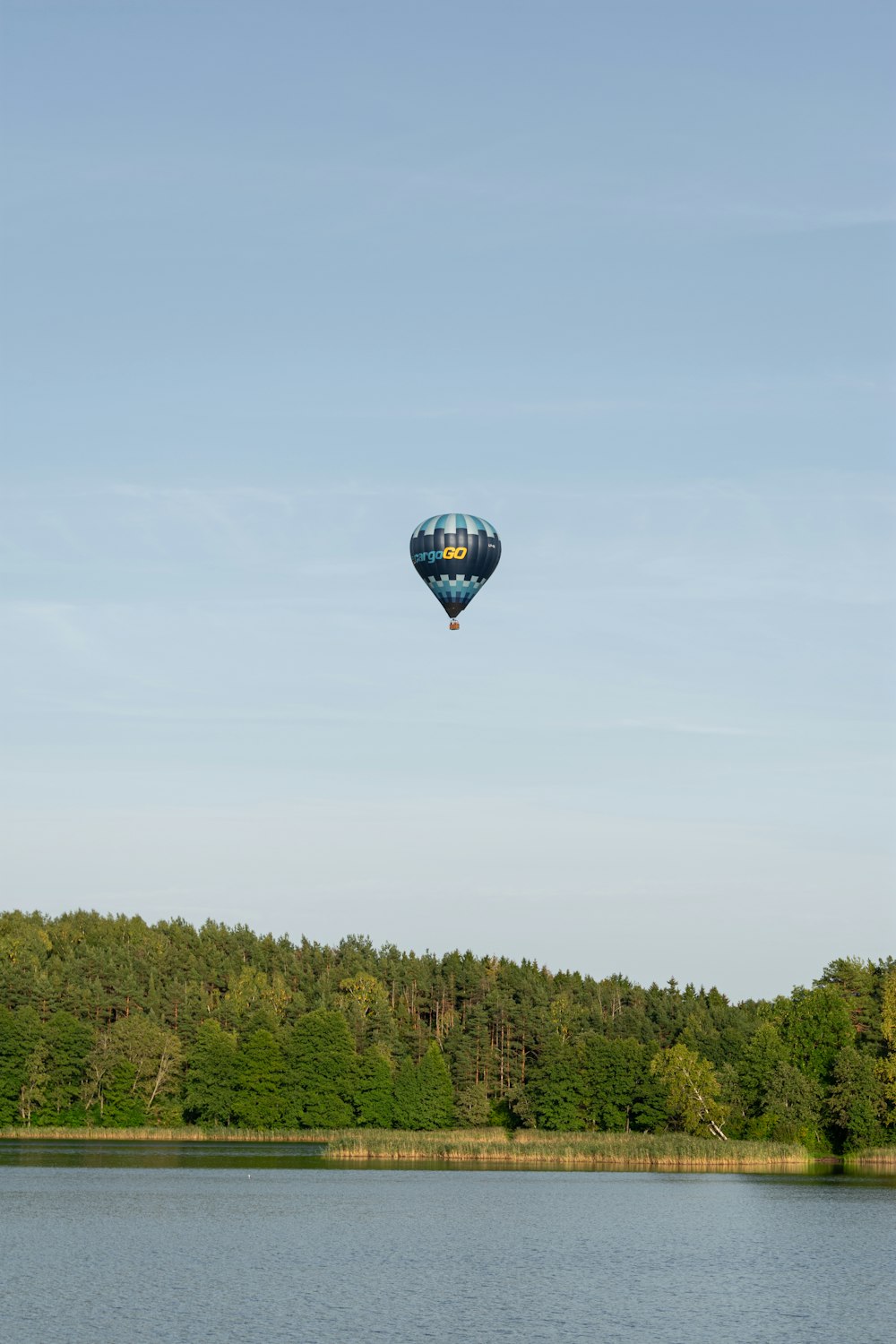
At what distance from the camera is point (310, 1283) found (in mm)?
51031

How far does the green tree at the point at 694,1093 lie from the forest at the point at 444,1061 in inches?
5.1

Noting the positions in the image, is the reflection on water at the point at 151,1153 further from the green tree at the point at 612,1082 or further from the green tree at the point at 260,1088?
the green tree at the point at 612,1082

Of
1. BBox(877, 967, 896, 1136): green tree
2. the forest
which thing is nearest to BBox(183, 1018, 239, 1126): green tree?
the forest

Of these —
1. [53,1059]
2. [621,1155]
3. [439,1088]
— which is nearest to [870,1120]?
[621,1155]

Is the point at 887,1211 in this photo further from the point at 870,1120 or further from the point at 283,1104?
the point at 283,1104

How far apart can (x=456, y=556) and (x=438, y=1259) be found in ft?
129

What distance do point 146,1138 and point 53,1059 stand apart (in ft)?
39.3

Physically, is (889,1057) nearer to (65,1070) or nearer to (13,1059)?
(65,1070)

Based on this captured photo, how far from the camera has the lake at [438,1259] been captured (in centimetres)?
4403

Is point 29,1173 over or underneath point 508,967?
underneath

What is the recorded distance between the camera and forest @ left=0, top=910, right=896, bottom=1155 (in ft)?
358

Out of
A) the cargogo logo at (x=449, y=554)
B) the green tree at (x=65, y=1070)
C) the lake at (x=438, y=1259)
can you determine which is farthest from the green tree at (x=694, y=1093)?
the green tree at (x=65, y=1070)

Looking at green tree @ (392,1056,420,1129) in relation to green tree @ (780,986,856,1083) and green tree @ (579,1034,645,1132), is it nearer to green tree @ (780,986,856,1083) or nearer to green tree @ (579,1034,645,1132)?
green tree @ (579,1034,645,1132)

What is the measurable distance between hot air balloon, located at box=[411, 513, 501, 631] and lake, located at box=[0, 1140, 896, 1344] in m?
29.9
